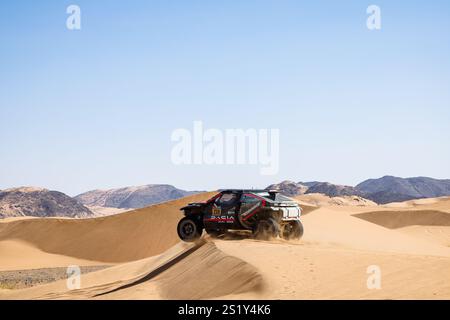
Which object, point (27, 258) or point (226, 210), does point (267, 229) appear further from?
point (27, 258)

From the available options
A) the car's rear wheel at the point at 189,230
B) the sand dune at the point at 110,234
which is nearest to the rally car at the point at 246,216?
the car's rear wheel at the point at 189,230

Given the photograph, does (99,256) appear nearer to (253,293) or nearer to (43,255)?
(43,255)

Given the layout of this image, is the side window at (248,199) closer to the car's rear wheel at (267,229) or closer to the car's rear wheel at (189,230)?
the car's rear wheel at (267,229)

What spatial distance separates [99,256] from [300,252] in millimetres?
30144

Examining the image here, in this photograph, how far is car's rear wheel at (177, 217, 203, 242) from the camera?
19594 mm

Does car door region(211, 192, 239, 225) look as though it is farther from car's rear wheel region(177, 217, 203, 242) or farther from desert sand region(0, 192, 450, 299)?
car's rear wheel region(177, 217, 203, 242)

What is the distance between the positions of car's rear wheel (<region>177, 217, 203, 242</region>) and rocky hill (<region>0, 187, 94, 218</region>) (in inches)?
4047

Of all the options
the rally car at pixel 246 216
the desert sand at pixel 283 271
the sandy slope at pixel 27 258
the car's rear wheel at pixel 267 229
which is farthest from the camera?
the sandy slope at pixel 27 258

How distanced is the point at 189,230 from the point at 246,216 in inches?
88.2

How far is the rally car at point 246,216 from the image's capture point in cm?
1825

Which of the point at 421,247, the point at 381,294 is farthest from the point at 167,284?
the point at 421,247

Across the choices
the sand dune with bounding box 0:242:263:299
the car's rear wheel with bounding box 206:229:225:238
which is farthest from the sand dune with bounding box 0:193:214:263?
the car's rear wheel with bounding box 206:229:225:238

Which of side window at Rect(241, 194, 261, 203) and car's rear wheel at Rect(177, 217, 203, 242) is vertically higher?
side window at Rect(241, 194, 261, 203)
